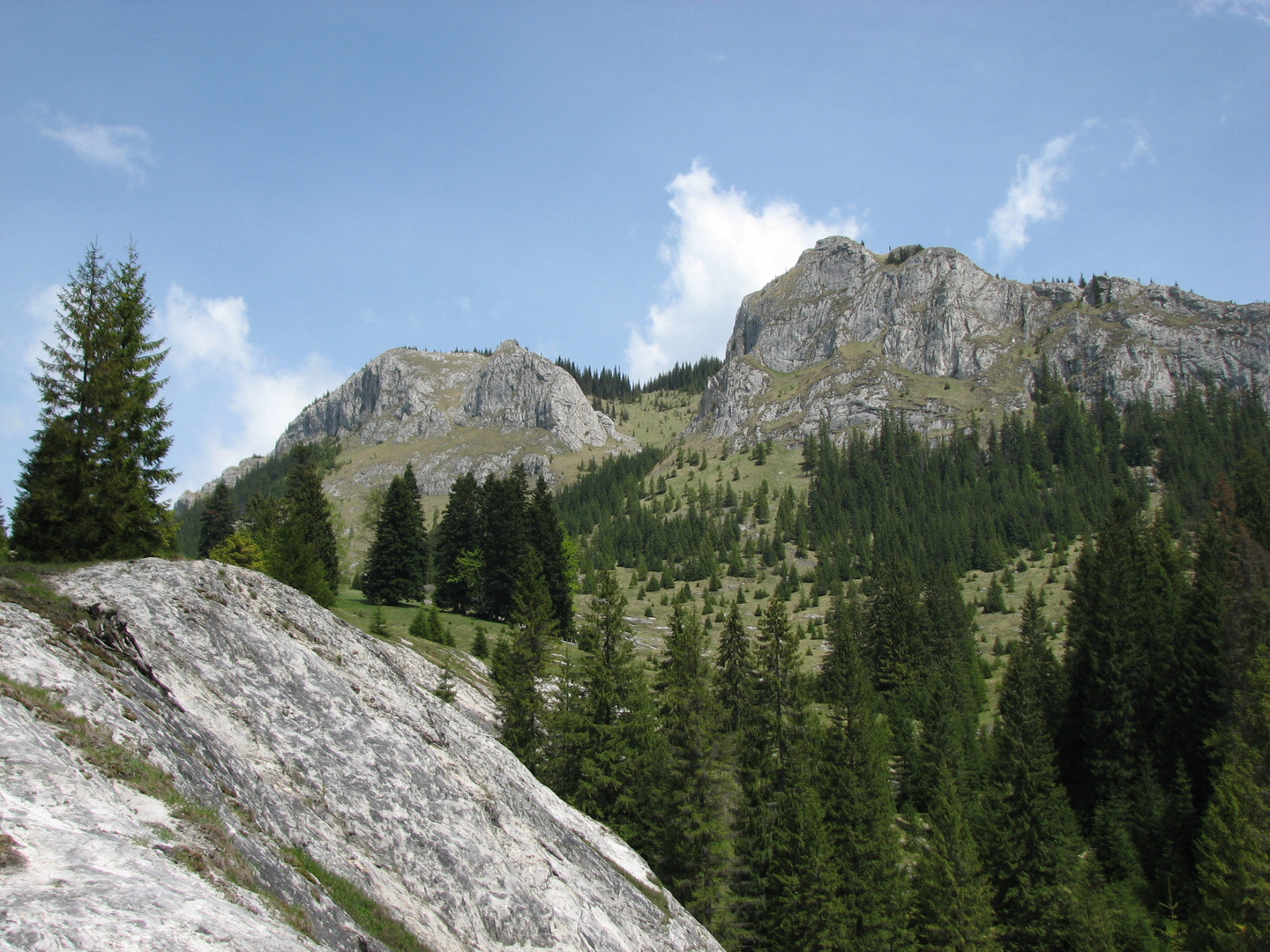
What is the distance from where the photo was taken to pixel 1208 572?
5519 centimetres

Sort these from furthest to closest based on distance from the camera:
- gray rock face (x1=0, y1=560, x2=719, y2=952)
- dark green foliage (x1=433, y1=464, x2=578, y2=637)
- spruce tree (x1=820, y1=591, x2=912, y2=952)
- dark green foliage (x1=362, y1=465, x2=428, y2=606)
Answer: dark green foliage (x1=362, y1=465, x2=428, y2=606) → dark green foliage (x1=433, y1=464, x2=578, y2=637) → spruce tree (x1=820, y1=591, x2=912, y2=952) → gray rock face (x1=0, y1=560, x2=719, y2=952)

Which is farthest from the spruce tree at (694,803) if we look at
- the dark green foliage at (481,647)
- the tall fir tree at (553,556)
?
the tall fir tree at (553,556)

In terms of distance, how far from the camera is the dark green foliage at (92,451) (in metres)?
23.7

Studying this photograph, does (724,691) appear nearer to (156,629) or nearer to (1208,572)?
(156,629)

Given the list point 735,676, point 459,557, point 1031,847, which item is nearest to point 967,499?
point 459,557

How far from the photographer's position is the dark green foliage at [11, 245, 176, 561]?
23.7 meters

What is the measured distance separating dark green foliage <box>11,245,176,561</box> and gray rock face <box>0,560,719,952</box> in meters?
5.71

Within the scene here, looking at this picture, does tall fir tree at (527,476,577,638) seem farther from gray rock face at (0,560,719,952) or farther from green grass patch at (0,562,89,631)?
green grass patch at (0,562,89,631)

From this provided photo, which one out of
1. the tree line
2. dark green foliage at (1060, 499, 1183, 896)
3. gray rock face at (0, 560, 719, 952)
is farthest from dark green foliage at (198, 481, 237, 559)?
dark green foliage at (1060, 499, 1183, 896)

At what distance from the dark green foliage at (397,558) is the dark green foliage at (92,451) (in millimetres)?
42350

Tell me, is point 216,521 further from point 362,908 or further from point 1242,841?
point 1242,841

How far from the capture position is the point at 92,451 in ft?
80.1

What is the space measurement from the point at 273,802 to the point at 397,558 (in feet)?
179

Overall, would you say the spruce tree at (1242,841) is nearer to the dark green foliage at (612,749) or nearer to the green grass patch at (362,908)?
the dark green foliage at (612,749)
